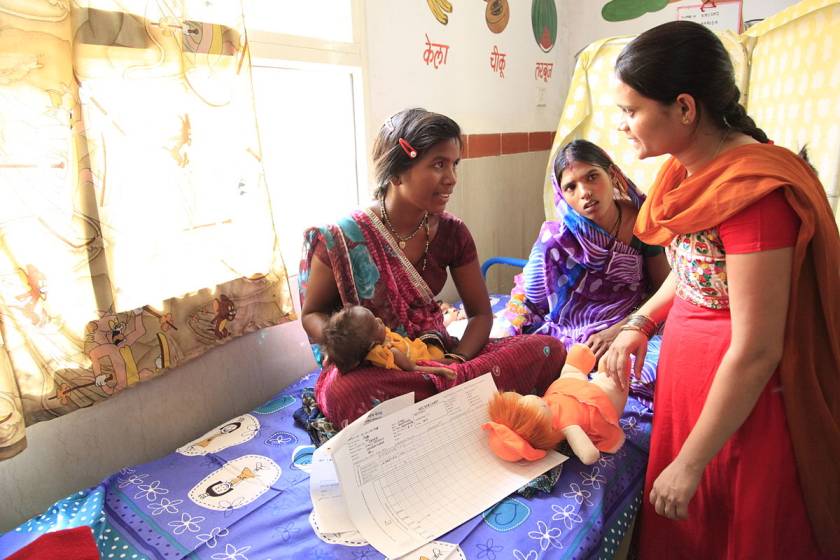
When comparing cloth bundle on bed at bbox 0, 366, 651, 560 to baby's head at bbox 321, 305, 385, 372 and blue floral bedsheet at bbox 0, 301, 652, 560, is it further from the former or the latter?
baby's head at bbox 321, 305, 385, 372

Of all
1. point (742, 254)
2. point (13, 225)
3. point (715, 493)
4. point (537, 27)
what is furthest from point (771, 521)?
point (537, 27)

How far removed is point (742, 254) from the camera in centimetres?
96

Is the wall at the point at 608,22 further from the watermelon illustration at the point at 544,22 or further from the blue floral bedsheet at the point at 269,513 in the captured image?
the blue floral bedsheet at the point at 269,513

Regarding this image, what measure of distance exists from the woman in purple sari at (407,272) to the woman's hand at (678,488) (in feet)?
1.95

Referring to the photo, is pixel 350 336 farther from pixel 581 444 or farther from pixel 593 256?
pixel 593 256

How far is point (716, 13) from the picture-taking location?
301 centimetres

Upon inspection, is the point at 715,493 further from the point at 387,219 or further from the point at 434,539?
the point at 387,219

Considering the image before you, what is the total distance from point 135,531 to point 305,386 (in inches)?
29.4

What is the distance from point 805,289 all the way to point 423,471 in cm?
87

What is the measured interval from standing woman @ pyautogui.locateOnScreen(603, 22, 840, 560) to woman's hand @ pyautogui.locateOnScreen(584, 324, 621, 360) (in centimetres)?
53

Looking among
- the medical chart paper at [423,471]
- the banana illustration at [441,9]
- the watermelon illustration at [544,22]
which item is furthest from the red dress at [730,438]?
the watermelon illustration at [544,22]

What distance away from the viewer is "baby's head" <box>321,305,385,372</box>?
1.38 m

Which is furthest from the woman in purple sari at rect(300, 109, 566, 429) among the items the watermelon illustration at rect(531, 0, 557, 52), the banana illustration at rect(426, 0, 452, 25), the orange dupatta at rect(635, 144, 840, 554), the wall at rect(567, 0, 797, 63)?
the wall at rect(567, 0, 797, 63)

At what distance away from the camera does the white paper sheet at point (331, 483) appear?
3.89 feet
